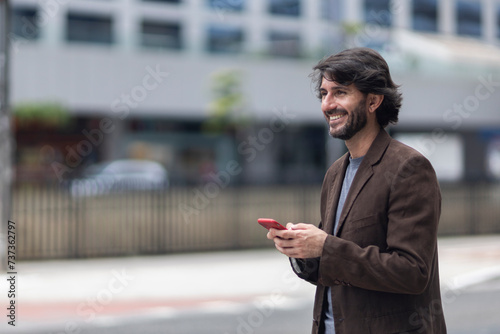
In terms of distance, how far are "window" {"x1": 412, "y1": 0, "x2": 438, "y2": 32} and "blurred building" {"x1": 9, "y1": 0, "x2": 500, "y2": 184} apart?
7 centimetres

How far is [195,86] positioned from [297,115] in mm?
5918

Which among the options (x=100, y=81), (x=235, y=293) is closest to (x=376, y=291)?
(x=235, y=293)

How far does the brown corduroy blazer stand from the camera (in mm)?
2020

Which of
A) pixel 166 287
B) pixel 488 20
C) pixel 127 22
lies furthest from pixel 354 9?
pixel 166 287

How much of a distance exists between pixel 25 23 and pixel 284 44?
1349 centimetres

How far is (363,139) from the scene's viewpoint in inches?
89.8

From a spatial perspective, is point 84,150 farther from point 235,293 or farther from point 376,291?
point 376,291

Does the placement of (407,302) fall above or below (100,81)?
below

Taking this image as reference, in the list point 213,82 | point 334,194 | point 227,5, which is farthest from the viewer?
point 227,5

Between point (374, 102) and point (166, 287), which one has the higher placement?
point (374, 102)

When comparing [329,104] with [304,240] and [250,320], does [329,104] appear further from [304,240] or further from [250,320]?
[250,320]

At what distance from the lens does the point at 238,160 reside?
38.1 meters

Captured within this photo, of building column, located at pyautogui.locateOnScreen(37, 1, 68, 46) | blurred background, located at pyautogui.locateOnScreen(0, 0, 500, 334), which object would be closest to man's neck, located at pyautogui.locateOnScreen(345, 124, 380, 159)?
blurred background, located at pyautogui.locateOnScreen(0, 0, 500, 334)

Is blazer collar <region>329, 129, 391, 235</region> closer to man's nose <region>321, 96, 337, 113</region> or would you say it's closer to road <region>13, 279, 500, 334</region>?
man's nose <region>321, 96, 337, 113</region>
